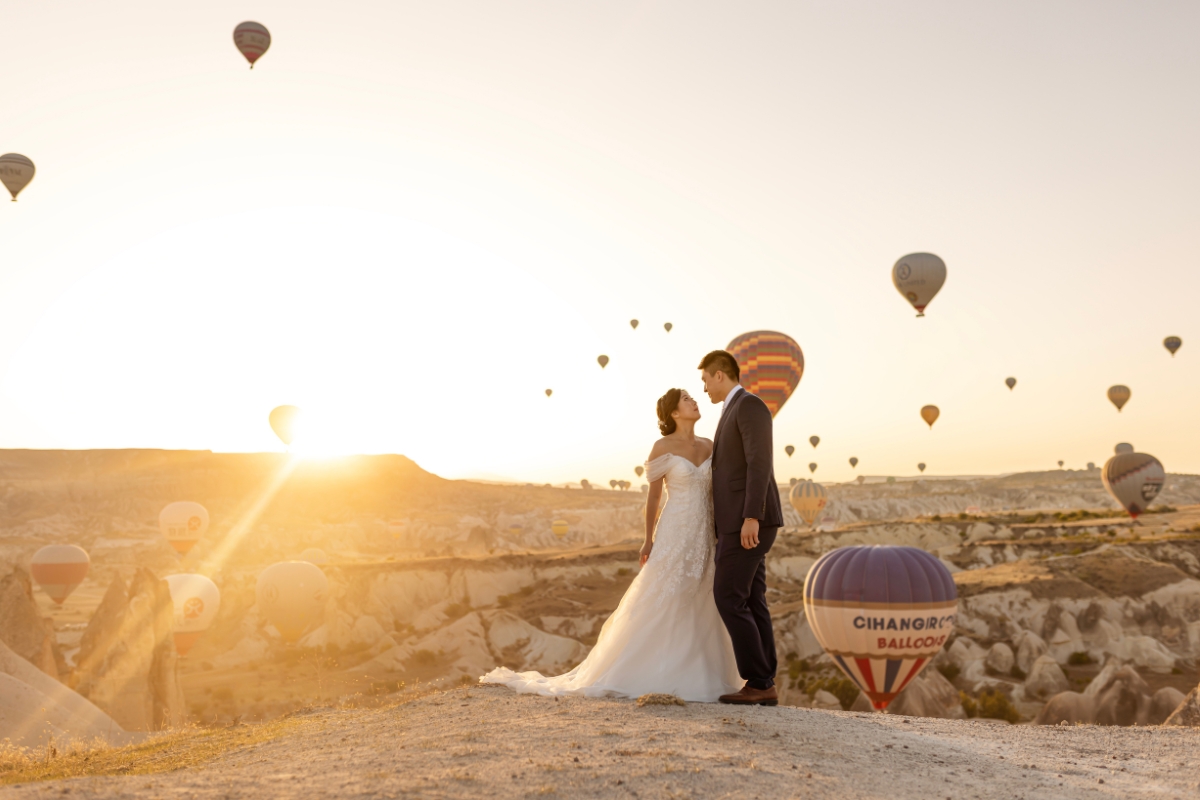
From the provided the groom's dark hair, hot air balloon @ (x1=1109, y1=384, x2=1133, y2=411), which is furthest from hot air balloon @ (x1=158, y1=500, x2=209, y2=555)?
hot air balloon @ (x1=1109, y1=384, x2=1133, y2=411)

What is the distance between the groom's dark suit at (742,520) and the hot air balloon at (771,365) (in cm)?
→ 2794

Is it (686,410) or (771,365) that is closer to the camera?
(686,410)

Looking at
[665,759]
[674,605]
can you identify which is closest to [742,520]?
[674,605]

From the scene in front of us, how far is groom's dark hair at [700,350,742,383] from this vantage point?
6.84 metres

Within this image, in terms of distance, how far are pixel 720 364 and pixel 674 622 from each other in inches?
82.1

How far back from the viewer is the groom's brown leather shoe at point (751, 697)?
655 cm

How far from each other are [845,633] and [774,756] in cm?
1616

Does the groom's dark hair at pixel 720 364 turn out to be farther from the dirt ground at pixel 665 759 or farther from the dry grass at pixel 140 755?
A: the dry grass at pixel 140 755

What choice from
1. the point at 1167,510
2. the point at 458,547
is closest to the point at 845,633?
the point at 458,547

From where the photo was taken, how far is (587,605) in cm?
5003

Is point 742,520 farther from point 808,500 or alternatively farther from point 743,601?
point 808,500

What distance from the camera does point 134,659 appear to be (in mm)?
25156

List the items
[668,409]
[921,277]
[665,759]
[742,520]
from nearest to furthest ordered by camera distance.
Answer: [665,759] → [742,520] → [668,409] → [921,277]

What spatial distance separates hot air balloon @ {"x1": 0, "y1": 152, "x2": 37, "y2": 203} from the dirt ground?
44.1 meters
